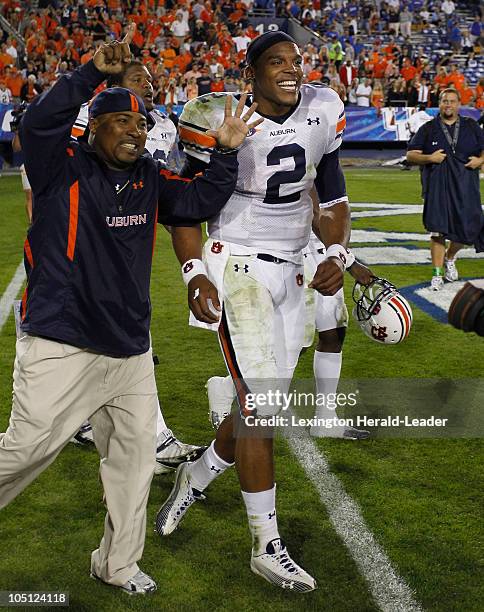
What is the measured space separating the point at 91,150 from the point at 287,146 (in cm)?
83

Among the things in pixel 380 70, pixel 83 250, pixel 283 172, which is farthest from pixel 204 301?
pixel 380 70

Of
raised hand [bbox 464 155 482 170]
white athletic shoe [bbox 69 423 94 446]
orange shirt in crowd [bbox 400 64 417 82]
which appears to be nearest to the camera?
white athletic shoe [bbox 69 423 94 446]

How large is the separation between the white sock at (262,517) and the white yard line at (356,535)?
1.21 ft

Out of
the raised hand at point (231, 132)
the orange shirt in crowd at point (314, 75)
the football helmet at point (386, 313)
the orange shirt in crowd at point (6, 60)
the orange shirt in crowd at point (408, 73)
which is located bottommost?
the orange shirt in crowd at point (408, 73)

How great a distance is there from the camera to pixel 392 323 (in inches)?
160

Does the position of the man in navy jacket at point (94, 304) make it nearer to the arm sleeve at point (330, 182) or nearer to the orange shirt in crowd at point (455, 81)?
the arm sleeve at point (330, 182)

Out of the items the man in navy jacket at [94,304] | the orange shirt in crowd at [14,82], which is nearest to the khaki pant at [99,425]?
the man in navy jacket at [94,304]

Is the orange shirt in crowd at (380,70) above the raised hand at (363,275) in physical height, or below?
below

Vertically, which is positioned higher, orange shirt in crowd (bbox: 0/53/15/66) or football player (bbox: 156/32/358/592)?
football player (bbox: 156/32/358/592)

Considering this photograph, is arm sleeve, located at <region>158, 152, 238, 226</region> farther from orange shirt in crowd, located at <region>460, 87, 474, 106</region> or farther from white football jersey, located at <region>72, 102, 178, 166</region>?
orange shirt in crowd, located at <region>460, 87, 474, 106</region>

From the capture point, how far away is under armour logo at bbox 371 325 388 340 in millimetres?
4102

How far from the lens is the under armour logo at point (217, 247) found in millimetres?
3472

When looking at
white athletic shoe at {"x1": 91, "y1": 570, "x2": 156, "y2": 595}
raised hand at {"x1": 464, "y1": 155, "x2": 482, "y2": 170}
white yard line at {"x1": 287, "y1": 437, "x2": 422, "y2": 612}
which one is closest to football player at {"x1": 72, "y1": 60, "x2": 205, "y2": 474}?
white yard line at {"x1": 287, "y1": 437, "x2": 422, "y2": 612}

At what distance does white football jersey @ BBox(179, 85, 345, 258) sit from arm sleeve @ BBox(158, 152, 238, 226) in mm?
219
